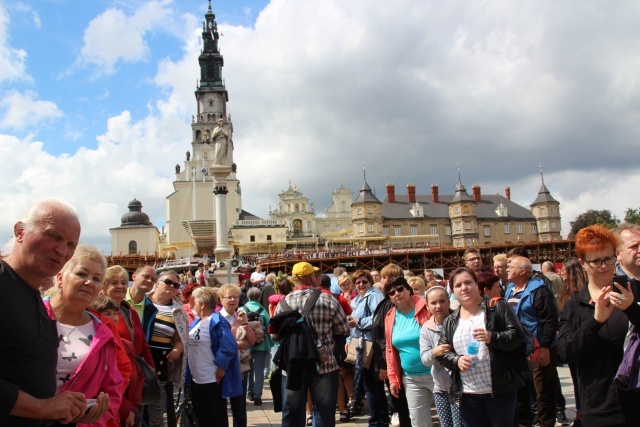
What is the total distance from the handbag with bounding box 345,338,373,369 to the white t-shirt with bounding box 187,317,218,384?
190cm

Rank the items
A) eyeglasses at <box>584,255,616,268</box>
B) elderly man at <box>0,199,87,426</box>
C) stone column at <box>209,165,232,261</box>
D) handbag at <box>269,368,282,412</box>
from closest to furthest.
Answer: elderly man at <box>0,199,87,426</box>, eyeglasses at <box>584,255,616,268</box>, handbag at <box>269,368,282,412</box>, stone column at <box>209,165,232,261</box>

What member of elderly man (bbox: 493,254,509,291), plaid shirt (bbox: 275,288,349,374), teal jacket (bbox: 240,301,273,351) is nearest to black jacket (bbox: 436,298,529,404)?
plaid shirt (bbox: 275,288,349,374)

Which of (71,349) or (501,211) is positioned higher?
(501,211)

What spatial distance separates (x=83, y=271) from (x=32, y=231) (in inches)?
27.9

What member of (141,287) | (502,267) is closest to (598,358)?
(141,287)

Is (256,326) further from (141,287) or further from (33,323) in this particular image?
(33,323)

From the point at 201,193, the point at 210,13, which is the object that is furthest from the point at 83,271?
the point at 210,13

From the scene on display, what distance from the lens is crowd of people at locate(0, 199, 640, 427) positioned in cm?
275

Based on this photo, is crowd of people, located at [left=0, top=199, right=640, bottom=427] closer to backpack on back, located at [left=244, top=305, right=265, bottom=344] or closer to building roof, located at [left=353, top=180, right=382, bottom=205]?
backpack on back, located at [left=244, top=305, right=265, bottom=344]

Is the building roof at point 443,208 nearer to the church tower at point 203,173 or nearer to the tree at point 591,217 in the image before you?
the tree at point 591,217

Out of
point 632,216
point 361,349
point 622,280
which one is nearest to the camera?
point 622,280

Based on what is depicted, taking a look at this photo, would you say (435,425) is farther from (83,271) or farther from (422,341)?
(83,271)

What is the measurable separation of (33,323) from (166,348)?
3116mm

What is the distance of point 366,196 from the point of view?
281 ft
